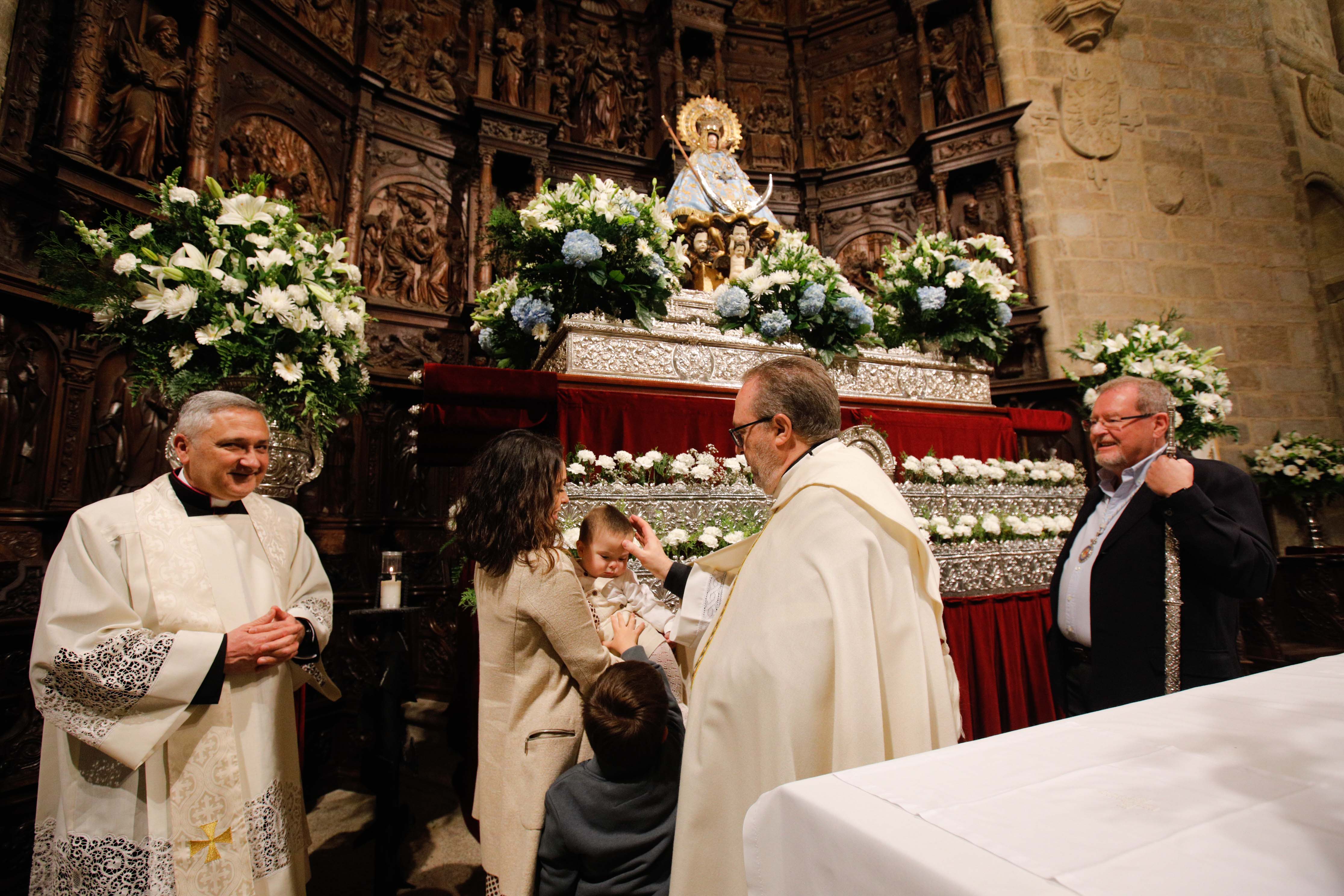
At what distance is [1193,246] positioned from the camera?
8156 mm

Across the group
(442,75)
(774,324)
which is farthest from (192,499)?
(442,75)

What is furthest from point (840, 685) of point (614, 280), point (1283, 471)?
point (1283, 471)

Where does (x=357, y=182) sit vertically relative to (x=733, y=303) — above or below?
above

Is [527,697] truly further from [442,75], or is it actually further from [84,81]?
[442,75]

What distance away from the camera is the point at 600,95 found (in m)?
9.05

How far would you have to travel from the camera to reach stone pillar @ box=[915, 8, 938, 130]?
881 centimetres

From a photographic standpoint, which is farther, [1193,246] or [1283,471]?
[1193,246]

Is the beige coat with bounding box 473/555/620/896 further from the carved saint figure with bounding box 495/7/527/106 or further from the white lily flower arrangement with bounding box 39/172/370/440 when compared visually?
the carved saint figure with bounding box 495/7/527/106

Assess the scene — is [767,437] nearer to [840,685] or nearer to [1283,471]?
[840,685]

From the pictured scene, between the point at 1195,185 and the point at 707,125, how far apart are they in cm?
723

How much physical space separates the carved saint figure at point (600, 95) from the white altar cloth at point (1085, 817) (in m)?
9.38

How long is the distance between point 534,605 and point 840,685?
992 millimetres

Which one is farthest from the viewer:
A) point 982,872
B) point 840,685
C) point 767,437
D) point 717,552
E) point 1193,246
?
point 1193,246

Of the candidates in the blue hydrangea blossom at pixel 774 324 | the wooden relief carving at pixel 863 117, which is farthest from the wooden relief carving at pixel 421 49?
the blue hydrangea blossom at pixel 774 324
